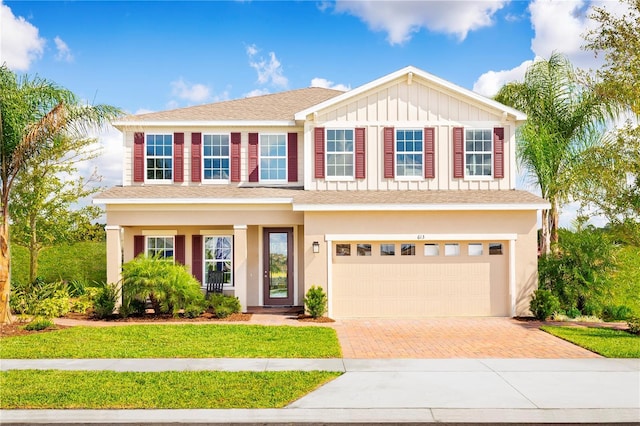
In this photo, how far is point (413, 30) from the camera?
65.0ft

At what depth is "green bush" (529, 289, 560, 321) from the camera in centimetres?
1634

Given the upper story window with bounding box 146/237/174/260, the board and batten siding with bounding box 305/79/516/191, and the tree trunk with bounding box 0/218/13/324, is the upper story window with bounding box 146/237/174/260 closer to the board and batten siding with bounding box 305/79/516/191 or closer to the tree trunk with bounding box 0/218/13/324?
the tree trunk with bounding box 0/218/13/324

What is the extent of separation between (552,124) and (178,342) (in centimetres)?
1583

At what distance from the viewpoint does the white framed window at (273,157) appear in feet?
64.5

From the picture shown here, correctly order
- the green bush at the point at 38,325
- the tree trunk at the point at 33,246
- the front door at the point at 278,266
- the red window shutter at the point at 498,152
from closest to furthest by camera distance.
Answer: the green bush at the point at 38,325 < the red window shutter at the point at 498,152 < the front door at the point at 278,266 < the tree trunk at the point at 33,246

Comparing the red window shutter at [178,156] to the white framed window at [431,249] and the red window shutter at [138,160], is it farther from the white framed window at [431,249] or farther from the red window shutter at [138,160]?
the white framed window at [431,249]

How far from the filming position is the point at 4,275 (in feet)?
50.1

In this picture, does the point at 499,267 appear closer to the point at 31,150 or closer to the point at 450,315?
the point at 450,315

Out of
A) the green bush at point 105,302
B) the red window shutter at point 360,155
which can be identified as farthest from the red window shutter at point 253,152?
the green bush at point 105,302

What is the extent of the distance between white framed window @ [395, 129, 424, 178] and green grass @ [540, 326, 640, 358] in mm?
6143

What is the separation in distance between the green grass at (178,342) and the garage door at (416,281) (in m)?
2.70

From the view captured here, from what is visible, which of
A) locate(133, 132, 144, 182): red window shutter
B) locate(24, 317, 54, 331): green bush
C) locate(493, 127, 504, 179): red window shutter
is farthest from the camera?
locate(133, 132, 144, 182): red window shutter

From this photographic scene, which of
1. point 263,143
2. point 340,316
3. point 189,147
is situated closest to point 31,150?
point 189,147

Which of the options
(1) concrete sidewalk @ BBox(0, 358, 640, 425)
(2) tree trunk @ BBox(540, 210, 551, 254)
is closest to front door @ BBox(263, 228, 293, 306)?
(1) concrete sidewalk @ BBox(0, 358, 640, 425)
